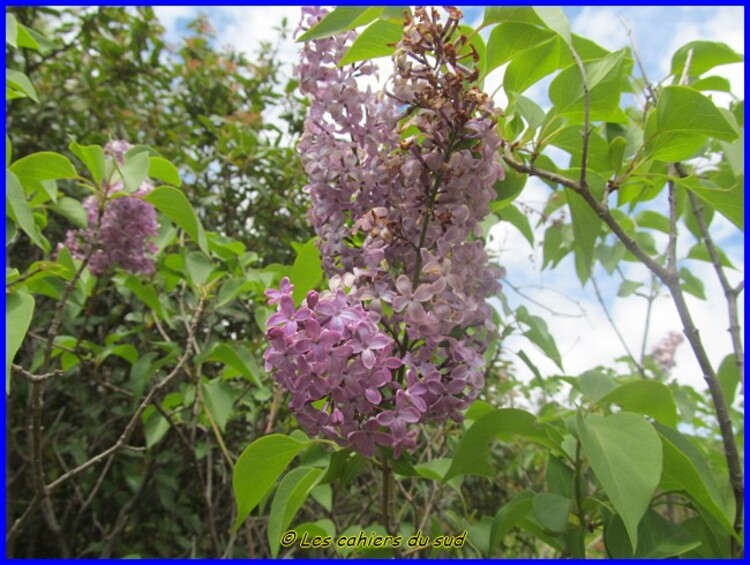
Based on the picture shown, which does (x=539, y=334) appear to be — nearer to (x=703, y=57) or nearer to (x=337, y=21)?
(x=703, y=57)

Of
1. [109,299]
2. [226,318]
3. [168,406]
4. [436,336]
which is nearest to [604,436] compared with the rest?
[436,336]

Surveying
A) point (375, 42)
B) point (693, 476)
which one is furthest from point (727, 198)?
point (375, 42)

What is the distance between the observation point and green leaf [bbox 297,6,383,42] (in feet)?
1.99

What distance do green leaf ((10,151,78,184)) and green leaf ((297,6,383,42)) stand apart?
0.46 meters

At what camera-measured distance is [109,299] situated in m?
1.90

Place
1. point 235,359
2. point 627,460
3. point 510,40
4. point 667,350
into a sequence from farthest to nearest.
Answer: point 667,350, point 235,359, point 510,40, point 627,460

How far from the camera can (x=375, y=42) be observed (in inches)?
26.4

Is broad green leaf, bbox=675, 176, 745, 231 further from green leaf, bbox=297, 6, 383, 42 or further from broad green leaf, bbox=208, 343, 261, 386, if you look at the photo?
broad green leaf, bbox=208, 343, 261, 386

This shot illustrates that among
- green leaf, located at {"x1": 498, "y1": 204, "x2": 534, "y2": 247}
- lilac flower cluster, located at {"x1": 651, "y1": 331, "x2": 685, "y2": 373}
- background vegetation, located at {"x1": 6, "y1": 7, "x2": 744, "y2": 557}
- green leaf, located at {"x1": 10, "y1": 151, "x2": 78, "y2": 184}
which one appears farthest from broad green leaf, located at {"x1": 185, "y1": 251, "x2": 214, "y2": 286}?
lilac flower cluster, located at {"x1": 651, "y1": 331, "x2": 685, "y2": 373}

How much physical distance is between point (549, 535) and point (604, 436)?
0.26 m

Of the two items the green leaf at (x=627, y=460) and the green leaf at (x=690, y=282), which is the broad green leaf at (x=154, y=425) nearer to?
the green leaf at (x=627, y=460)

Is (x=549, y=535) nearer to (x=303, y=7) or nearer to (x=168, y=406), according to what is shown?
(x=303, y=7)

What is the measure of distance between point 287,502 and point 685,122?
0.59 meters

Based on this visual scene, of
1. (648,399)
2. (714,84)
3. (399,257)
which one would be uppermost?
(714,84)
